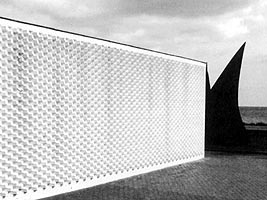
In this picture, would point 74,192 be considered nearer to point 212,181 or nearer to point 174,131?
point 212,181

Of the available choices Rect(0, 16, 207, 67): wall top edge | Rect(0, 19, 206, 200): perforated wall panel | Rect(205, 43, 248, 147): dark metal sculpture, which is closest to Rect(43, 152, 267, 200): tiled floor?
Rect(0, 19, 206, 200): perforated wall panel

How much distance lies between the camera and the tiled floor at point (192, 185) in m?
7.33

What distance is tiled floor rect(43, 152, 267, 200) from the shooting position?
733cm

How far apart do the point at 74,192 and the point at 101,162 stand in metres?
1.23

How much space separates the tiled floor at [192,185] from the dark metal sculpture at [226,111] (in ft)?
18.4

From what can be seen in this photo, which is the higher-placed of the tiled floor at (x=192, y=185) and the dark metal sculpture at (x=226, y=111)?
the dark metal sculpture at (x=226, y=111)

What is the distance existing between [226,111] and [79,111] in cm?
1110

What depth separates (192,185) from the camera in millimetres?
8414

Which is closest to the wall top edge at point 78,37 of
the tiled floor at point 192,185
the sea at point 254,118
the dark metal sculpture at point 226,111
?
the tiled floor at point 192,185

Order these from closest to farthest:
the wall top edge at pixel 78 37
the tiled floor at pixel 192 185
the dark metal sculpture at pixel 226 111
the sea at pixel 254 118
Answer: the wall top edge at pixel 78 37 < the tiled floor at pixel 192 185 < the dark metal sculpture at pixel 226 111 < the sea at pixel 254 118

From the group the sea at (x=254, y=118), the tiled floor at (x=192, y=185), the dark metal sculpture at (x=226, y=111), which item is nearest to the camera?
the tiled floor at (x=192, y=185)

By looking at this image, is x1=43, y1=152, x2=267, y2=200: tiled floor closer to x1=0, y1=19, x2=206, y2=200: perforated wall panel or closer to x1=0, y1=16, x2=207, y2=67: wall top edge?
x1=0, y1=19, x2=206, y2=200: perforated wall panel

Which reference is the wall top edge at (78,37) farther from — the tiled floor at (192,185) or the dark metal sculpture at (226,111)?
the dark metal sculpture at (226,111)

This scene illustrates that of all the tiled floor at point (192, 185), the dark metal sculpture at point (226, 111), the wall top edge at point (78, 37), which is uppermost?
the wall top edge at point (78, 37)
